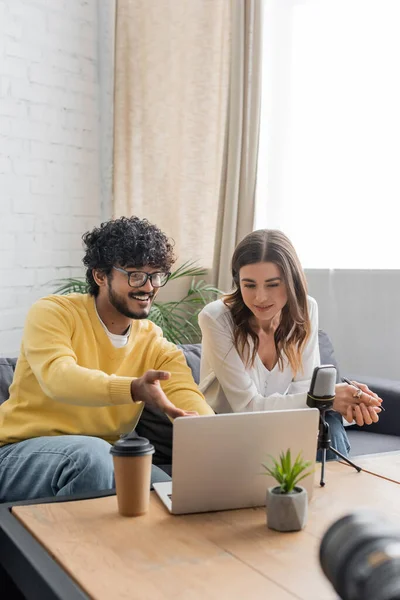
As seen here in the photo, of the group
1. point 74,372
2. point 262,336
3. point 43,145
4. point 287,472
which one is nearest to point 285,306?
point 262,336

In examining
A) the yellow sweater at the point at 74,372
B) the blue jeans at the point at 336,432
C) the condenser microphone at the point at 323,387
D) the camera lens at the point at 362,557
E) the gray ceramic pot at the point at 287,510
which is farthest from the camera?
the blue jeans at the point at 336,432

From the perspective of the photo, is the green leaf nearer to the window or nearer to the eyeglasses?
the eyeglasses

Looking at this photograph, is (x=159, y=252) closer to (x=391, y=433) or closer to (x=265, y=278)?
(x=265, y=278)

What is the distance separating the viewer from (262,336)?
2.55m

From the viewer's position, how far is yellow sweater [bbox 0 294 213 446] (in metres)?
2.03

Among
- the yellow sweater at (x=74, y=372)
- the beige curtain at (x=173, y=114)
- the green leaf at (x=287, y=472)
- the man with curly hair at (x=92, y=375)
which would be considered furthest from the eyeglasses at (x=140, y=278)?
the beige curtain at (x=173, y=114)

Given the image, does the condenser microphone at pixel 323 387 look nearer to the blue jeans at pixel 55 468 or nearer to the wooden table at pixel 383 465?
the wooden table at pixel 383 465

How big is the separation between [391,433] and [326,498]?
1.42 meters

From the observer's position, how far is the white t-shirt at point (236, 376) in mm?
2371

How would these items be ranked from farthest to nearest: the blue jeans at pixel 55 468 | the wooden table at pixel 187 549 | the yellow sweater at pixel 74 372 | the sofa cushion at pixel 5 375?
the sofa cushion at pixel 5 375, the yellow sweater at pixel 74 372, the blue jeans at pixel 55 468, the wooden table at pixel 187 549

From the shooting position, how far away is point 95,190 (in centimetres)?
413

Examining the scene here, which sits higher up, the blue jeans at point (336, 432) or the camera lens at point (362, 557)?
the camera lens at point (362, 557)

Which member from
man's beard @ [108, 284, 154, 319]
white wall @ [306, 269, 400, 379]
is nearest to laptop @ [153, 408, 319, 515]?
man's beard @ [108, 284, 154, 319]

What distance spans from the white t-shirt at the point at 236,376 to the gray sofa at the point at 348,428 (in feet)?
0.61
